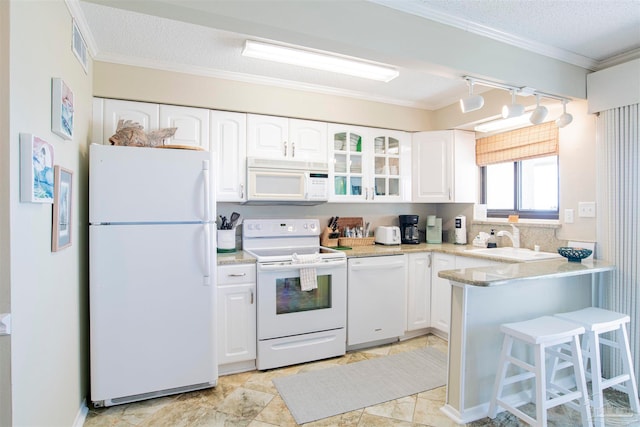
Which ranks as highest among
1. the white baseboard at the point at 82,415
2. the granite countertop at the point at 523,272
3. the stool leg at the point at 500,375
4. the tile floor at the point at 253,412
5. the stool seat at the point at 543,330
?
the granite countertop at the point at 523,272

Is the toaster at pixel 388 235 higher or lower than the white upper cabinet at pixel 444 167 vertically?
lower

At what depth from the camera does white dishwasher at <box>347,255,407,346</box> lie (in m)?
3.04

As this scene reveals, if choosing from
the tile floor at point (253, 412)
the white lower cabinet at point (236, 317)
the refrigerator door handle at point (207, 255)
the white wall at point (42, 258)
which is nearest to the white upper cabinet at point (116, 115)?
the white wall at point (42, 258)

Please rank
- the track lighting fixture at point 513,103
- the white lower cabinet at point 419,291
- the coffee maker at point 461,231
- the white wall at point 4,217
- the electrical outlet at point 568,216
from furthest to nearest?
the coffee maker at point 461,231 < the white lower cabinet at point 419,291 < the electrical outlet at point 568,216 < the track lighting fixture at point 513,103 < the white wall at point 4,217

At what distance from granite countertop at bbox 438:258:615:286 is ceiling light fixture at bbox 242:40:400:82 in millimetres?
1611

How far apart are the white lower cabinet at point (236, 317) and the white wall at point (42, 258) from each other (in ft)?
2.90

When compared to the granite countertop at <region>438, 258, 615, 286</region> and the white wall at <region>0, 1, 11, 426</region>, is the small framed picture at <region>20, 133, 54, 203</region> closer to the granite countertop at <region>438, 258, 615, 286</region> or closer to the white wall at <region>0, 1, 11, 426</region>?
the white wall at <region>0, 1, 11, 426</region>

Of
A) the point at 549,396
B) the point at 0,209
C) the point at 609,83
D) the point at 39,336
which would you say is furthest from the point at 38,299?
the point at 609,83

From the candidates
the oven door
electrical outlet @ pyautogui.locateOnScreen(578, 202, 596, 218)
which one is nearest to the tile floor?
the oven door

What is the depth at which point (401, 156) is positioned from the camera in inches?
146

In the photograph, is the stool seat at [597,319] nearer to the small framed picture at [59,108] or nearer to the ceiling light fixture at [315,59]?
the ceiling light fixture at [315,59]

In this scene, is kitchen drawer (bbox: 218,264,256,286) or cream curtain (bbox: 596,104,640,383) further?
kitchen drawer (bbox: 218,264,256,286)

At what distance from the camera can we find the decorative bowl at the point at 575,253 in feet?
7.83

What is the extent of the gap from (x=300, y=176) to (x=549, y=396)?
2.47 meters
